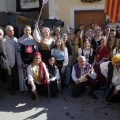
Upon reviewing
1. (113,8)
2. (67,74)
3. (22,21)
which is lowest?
(67,74)

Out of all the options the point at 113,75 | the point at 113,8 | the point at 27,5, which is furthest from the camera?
the point at 27,5

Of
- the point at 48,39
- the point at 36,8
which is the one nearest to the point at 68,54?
the point at 48,39

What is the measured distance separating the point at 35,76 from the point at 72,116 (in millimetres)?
1290

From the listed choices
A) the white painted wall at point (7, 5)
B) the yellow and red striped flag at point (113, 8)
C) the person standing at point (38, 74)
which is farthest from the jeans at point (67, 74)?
the white painted wall at point (7, 5)

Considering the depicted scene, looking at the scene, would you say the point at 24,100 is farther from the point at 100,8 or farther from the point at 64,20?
the point at 100,8

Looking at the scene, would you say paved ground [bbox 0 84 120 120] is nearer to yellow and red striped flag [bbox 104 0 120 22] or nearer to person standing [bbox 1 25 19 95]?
person standing [bbox 1 25 19 95]

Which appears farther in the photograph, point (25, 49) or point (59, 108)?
point (25, 49)

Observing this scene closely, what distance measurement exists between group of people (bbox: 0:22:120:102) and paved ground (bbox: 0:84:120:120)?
18 centimetres

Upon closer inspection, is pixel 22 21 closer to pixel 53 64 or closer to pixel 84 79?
pixel 53 64

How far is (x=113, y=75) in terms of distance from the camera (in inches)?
189

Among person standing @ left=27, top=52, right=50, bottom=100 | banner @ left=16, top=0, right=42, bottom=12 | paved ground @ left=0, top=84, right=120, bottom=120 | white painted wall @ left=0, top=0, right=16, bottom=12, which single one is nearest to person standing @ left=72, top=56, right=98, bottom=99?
paved ground @ left=0, top=84, right=120, bottom=120

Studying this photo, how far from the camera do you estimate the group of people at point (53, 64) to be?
196 inches

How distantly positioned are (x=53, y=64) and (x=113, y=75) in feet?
4.82

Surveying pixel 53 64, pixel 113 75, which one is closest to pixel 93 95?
pixel 113 75
